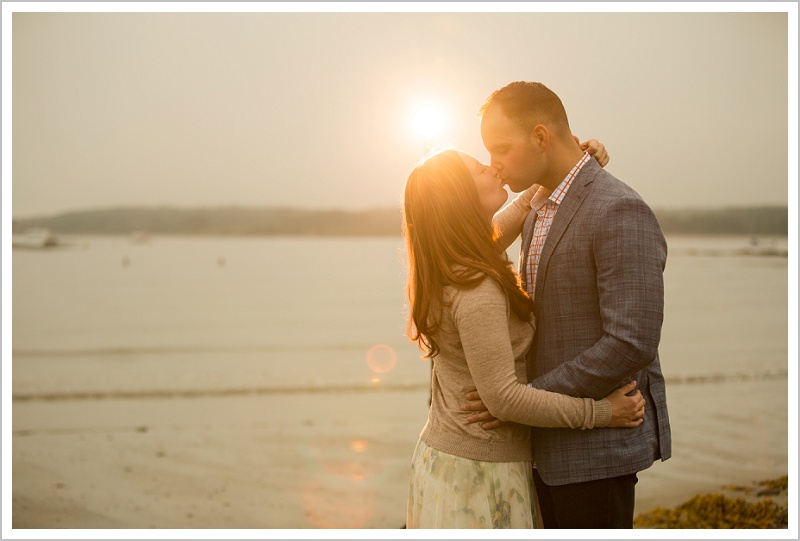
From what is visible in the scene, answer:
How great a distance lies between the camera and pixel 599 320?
216cm

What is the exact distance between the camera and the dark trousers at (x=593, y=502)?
221 cm

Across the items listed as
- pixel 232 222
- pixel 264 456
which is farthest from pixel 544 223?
pixel 232 222

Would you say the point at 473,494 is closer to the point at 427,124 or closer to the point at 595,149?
the point at 595,149

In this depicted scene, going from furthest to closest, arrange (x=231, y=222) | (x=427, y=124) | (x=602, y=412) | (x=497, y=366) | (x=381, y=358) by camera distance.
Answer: (x=231, y=222), (x=381, y=358), (x=427, y=124), (x=602, y=412), (x=497, y=366)

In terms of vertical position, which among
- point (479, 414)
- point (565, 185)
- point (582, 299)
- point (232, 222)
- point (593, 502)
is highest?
point (565, 185)

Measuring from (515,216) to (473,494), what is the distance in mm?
1144

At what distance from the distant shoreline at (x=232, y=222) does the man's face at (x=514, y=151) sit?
84.1ft

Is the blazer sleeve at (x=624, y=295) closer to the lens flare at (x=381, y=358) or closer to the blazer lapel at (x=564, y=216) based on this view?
the blazer lapel at (x=564, y=216)

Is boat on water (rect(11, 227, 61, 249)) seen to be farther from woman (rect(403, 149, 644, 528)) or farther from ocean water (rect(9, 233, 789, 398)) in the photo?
woman (rect(403, 149, 644, 528))

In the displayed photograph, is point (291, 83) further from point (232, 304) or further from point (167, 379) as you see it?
point (167, 379)

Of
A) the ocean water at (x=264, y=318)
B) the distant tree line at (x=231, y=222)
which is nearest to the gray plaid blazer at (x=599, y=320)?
the ocean water at (x=264, y=318)

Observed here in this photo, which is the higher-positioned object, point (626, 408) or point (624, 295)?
point (624, 295)

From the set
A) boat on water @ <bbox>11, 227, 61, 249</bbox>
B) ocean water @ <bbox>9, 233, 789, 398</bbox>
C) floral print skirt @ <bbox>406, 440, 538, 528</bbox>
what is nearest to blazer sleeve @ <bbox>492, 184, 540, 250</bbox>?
ocean water @ <bbox>9, 233, 789, 398</bbox>

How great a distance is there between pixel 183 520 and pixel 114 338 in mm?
11002
